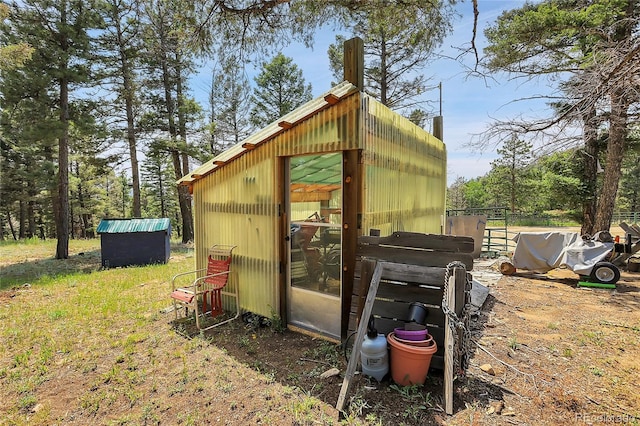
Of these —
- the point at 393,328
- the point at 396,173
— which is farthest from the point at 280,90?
the point at 393,328

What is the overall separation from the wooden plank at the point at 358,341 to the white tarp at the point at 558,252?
5472mm

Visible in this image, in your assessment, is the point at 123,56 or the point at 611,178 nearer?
the point at 611,178

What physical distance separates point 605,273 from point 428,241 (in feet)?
17.6

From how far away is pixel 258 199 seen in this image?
4.30 m

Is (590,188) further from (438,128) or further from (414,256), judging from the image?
(414,256)

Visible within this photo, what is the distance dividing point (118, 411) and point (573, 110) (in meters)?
6.82

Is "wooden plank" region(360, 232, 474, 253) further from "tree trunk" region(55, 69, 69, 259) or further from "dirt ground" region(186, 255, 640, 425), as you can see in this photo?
"tree trunk" region(55, 69, 69, 259)

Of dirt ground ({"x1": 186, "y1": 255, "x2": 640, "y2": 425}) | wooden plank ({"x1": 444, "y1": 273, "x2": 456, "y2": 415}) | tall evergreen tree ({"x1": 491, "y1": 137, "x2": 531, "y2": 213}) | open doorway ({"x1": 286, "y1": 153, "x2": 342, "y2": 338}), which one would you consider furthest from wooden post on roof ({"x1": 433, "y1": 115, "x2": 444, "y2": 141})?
tall evergreen tree ({"x1": 491, "y1": 137, "x2": 531, "y2": 213})

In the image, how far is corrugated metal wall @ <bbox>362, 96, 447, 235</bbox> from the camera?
3.60 meters

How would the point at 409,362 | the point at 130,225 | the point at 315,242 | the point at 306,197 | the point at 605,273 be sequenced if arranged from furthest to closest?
the point at 130,225, the point at 605,273, the point at 306,197, the point at 315,242, the point at 409,362

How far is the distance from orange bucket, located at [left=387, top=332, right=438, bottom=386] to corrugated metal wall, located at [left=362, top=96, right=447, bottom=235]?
1296 mm

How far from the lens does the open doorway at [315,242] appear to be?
378cm

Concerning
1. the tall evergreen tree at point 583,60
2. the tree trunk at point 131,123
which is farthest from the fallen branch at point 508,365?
the tree trunk at point 131,123

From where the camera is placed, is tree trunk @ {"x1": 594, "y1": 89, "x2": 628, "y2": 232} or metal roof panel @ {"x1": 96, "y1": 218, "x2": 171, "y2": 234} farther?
metal roof panel @ {"x1": 96, "y1": 218, "x2": 171, "y2": 234}
